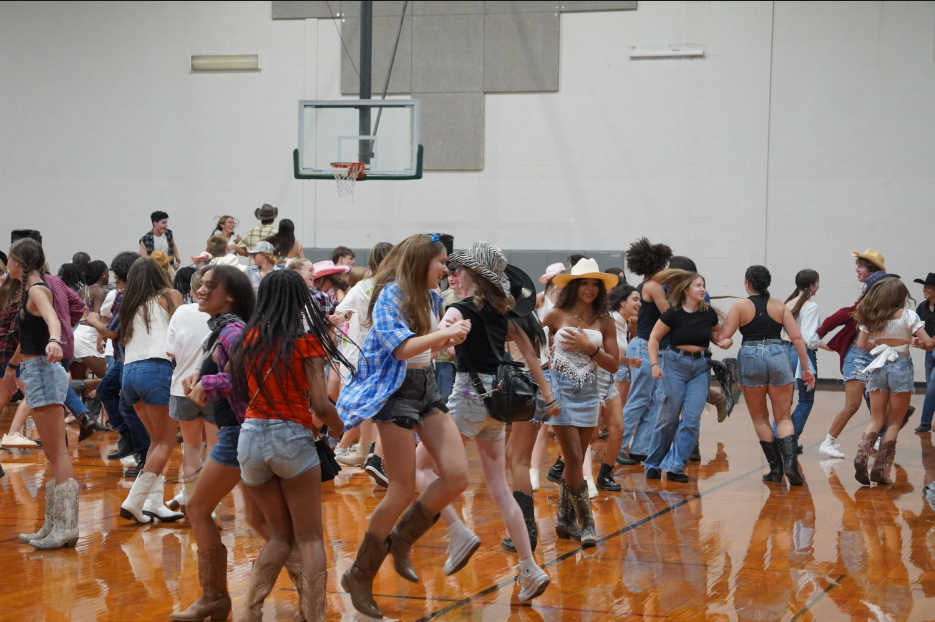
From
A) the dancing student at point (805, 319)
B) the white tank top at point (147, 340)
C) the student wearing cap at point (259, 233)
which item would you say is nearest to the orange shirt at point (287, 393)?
the white tank top at point (147, 340)

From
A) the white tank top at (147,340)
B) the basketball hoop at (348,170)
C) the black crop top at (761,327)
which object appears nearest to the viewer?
the white tank top at (147,340)

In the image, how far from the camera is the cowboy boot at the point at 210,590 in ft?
12.4

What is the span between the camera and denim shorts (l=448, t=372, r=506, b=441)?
13.9 feet

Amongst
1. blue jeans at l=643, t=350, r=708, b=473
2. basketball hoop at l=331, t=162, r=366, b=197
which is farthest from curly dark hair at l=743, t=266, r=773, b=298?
basketball hoop at l=331, t=162, r=366, b=197

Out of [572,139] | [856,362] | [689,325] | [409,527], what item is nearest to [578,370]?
[409,527]

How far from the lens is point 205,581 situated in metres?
3.80

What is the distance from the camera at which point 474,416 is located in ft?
14.0

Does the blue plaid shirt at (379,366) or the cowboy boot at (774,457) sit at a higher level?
the blue plaid shirt at (379,366)

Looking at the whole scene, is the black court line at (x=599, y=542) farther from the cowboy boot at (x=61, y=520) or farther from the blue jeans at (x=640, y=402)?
the cowboy boot at (x=61, y=520)

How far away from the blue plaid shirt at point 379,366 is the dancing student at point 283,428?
7.9 inches

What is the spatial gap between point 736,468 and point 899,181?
859 centimetres

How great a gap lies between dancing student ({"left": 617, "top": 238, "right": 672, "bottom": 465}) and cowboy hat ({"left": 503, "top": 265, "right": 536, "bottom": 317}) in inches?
131

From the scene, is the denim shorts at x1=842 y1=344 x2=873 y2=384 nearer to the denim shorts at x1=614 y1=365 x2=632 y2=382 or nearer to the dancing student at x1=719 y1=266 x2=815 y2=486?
the dancing student at x1=719 y1=266 x2=815 y2=486

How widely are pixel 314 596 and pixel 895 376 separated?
17.5ft
